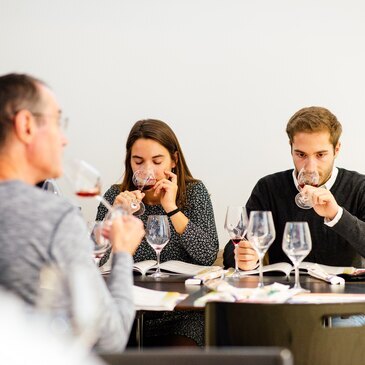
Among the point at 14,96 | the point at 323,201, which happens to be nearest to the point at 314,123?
the point at 323,201

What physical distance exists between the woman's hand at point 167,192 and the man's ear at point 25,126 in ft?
5.22

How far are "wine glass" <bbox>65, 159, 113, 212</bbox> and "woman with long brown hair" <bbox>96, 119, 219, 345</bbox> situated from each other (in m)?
0.96

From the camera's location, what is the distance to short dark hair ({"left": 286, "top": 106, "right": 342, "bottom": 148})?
306 cm

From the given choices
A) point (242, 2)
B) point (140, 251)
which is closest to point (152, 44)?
point (242, 2)

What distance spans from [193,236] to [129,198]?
12.7 inches

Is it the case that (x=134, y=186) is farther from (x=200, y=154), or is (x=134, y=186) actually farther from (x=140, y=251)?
(x=200, y=154)

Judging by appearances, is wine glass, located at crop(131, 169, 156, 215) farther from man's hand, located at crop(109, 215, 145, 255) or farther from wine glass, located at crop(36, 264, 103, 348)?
wine glass, located at crop(36, 264, 103, 348)

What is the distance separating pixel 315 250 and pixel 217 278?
683mm

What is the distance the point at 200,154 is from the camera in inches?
155

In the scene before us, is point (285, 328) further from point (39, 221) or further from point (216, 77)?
point (216, 77)

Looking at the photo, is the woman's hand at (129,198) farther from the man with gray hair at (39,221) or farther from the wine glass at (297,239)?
the man with gray hair at (39,221)

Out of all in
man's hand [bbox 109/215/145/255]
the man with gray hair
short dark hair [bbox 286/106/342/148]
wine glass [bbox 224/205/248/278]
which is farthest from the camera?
short dark hair [bbox 286/106/342/148]

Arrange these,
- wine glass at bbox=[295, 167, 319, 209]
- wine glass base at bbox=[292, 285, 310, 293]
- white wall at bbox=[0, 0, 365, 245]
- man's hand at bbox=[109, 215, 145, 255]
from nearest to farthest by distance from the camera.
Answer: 1. man's hand at bbox=[109, 215, 145, 255]
2. wine glass base at bbox=[292, 285, 310, 293]
3. wine glass at bbox=[295, 167, 319, 209]
4. white wall at bbox=[0, 0, 365, 245]

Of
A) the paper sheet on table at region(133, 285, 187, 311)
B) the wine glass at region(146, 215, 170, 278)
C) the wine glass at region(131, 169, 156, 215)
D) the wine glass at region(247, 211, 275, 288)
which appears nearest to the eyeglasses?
the paper sheet on table at region(133, 285, 187, 311)
